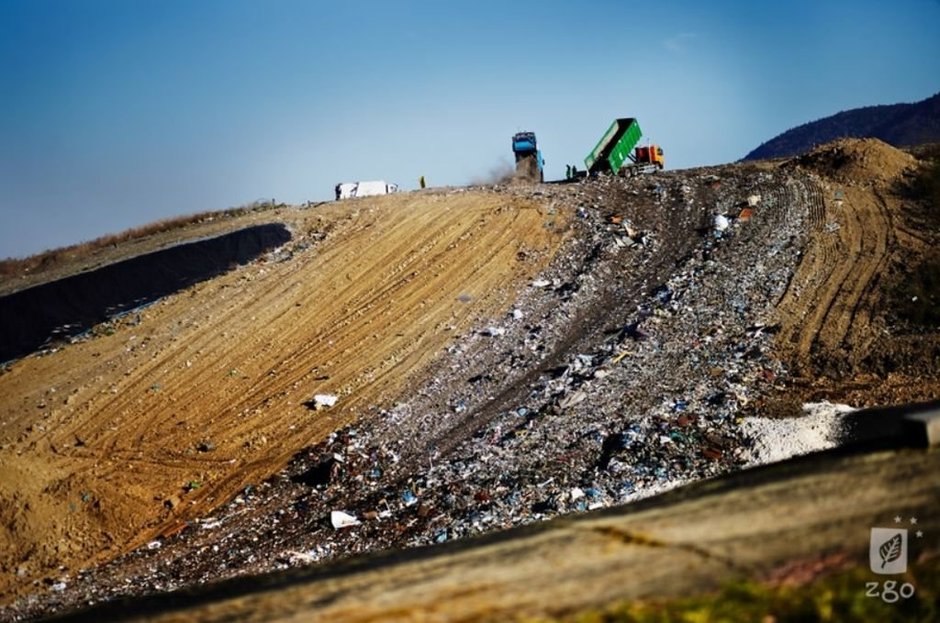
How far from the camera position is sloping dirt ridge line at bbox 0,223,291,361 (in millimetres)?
17609

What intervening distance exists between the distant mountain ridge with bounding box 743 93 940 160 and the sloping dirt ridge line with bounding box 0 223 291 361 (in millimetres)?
38971

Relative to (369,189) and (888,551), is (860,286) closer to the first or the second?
(888,551)

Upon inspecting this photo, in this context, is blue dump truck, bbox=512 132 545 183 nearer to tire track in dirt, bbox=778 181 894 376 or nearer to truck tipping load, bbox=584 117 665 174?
truck tipping load, bbox=584 117 665 174

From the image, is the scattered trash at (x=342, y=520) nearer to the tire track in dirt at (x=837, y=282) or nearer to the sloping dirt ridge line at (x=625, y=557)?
the tire track in dirt at (x=837, y=282)

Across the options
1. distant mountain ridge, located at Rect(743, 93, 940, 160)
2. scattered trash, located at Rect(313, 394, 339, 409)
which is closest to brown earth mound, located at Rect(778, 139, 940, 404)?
scattered trash, located at Rect(313, 394, 339, 409)

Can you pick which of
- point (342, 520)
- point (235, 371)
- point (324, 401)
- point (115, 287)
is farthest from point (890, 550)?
point (115, 287)

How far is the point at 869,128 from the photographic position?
57594 millimetres

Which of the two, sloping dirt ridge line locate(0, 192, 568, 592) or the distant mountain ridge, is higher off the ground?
the distant mountain ridge

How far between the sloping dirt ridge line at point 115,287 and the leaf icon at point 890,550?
59.9 ft

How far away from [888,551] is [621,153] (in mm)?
22256

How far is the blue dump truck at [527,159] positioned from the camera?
25844 mm

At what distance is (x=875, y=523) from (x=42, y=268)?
27967mm

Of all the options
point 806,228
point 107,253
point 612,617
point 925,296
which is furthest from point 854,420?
point 107,253

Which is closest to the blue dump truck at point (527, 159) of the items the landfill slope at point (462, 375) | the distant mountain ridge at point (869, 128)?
the landfill slope at point (462, 375)
